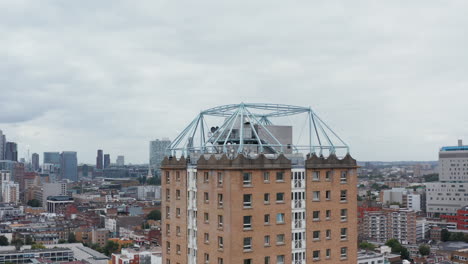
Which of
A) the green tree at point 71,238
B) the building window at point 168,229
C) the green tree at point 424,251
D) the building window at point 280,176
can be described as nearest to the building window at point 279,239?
the building window at point 280,176

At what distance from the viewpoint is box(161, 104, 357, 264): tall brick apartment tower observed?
119 ft

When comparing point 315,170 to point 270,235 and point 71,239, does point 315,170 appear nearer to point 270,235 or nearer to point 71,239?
point 270,235

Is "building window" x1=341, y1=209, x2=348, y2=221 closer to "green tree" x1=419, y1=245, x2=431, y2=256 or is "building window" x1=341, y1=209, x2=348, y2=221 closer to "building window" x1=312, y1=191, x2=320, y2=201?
"building window" x1=312, y1=191, x2=320, y2=201

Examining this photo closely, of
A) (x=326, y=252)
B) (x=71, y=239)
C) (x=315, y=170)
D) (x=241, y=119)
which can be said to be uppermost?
(x=241, y=119)

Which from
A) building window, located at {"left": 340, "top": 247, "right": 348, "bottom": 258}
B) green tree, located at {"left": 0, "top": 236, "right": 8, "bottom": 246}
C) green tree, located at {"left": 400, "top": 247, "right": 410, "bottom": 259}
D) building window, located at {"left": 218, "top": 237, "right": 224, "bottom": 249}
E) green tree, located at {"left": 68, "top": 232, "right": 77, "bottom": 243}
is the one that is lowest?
green tree, located at {"left": 68, "top": 232, "right": 77, "bottom": 243}

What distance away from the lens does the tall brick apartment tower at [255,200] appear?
36375 millimetres

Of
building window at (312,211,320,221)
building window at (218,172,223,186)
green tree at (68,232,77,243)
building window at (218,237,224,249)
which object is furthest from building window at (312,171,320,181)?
green tree at (68,232,77,243)

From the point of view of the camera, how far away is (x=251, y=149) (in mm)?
41094

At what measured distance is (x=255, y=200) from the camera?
36.7 meters

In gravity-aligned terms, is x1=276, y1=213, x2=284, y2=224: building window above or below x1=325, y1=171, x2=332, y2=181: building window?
below

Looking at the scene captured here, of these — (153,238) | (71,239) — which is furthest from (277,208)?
(71,239)

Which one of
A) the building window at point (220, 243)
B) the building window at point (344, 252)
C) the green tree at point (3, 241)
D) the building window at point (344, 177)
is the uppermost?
the building window at point (344, 177)

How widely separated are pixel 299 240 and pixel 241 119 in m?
9.52

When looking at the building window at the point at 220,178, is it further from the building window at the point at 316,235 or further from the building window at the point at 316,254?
the building window at the point at 316,254
